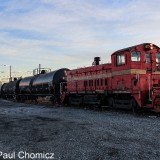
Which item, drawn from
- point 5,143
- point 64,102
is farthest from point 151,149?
point 64,102

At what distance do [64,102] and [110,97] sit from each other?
8.71 metres

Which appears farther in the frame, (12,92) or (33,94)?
(12,92)

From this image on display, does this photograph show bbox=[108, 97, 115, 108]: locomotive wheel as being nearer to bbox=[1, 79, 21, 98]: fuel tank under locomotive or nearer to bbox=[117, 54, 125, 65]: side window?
bbox=[117, 54, 125, 65]: side window

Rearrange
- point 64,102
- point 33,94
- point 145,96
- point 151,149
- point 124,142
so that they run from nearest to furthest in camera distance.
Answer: point 151,149 < point 124,142 < point 145,96 < point 64,102 < point 33,94

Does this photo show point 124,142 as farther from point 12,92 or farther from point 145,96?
point 12,92

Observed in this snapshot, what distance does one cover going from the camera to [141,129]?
1205cm

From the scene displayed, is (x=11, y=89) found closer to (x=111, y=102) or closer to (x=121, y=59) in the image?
(x=111, y=102)

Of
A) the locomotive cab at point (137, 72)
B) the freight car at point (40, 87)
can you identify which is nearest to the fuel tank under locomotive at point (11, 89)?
the freight car at point (40, 87)

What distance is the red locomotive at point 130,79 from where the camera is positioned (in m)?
18.6

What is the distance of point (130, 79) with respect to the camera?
19.5 m

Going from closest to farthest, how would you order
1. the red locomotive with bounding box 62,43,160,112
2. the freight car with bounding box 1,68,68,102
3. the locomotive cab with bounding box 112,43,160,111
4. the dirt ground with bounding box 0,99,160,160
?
the dirt ground with bounding box 0,99,160,160
the red locomotive with bounding box 62,43,160,112
the locomotive cab with bounding box 112,43,160,111
the freight car with bounding box 1,68,68,102

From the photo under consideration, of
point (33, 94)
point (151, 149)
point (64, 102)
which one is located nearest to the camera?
point (151, 149)

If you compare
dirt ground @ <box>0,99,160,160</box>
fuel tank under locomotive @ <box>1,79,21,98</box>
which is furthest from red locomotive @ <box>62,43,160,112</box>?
fuel tank under locomotive @ <box>1,79,21,98</box>

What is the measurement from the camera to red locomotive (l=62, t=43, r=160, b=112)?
18.6 metres
